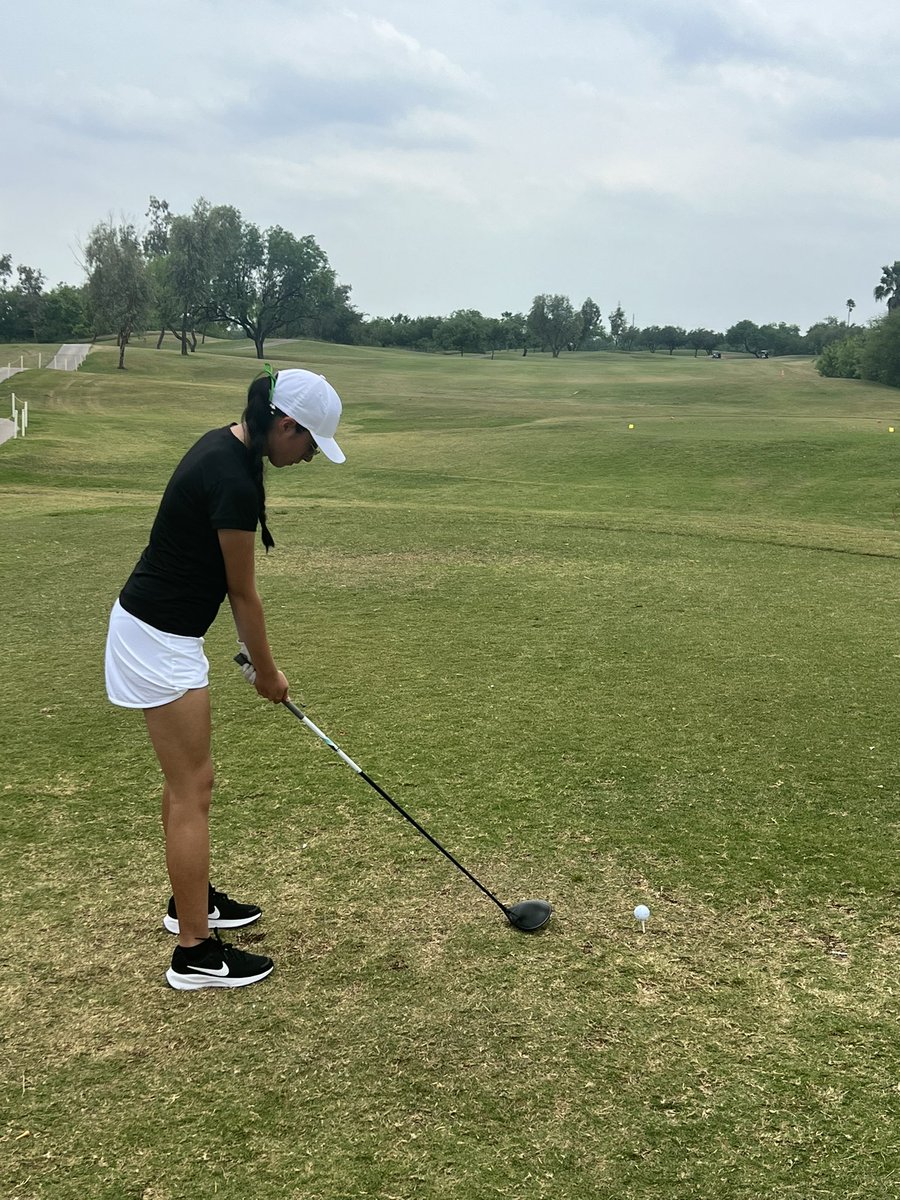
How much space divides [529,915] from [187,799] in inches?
58.9

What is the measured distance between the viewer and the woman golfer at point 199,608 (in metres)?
3.53

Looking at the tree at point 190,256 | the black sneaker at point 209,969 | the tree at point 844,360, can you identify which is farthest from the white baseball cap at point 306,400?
the tree at point 190,256

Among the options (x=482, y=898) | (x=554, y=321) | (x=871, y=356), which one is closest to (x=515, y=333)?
(x=554, y=321)

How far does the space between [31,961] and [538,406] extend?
3984 centimetres

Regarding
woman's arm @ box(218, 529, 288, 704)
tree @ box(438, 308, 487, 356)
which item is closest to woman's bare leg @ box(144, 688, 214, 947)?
woman's arm @ box(218, 529, 288, 704)

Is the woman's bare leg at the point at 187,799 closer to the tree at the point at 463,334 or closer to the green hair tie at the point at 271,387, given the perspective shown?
the green hair tie at the point at 271,387

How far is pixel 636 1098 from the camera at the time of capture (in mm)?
3074

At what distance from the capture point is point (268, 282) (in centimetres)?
8675

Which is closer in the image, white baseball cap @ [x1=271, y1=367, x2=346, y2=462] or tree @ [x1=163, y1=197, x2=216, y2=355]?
white baseball cap @ [x1=271, y1=367, x2=346, y2=462]

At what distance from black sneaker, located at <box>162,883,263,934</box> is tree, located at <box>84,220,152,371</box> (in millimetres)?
60197

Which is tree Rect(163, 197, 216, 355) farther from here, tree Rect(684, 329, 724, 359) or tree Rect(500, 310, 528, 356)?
tree Rect(684, 329, 724, 359)

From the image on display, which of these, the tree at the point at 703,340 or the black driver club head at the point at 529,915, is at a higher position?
the tree at the point at 703,340

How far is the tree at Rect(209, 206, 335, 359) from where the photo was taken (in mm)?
83125

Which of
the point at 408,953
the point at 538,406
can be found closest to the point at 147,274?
the point at 538,406
